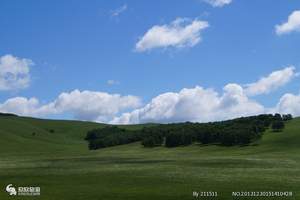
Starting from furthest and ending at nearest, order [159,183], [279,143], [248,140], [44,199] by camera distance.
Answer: [248,140] → [279,143] → [159,183] → [44,199]

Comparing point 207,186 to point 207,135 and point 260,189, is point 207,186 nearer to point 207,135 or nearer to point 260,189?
point 260,189

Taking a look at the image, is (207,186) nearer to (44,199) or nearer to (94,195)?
(94,195)

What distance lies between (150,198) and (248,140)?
438 feet

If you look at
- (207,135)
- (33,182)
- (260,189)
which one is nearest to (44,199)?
(33,182)

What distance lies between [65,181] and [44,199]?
15341 millimetres

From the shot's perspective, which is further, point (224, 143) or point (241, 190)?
point (224, 143)

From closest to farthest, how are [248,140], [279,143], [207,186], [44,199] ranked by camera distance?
[44,199]
[207,186]
[279,143]
[248,140]

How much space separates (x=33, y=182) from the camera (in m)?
55.3

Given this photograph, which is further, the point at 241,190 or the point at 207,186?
the point at 207,186

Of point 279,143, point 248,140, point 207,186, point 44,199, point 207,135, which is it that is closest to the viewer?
point 44,199

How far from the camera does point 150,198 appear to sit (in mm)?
42594

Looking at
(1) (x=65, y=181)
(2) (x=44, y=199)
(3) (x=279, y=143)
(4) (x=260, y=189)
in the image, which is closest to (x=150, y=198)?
(2) (x=44, y=199)

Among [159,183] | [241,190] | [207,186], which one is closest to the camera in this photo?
[241,190]

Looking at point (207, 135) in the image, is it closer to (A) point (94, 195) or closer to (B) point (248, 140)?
(B) point (248, 140)
